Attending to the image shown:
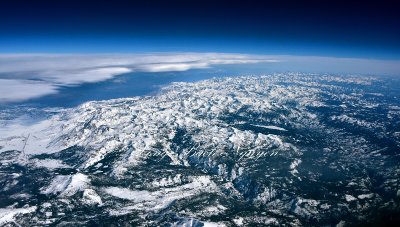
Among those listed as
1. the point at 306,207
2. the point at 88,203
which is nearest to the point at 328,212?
the point at 306,207

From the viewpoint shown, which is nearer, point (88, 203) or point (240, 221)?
point (240, 221)

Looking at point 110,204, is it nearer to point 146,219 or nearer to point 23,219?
point 146,219

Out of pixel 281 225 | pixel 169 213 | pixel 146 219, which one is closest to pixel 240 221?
pixel 281 225

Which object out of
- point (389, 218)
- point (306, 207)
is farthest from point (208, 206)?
point (389, 218)

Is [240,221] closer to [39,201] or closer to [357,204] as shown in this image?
[357,204]

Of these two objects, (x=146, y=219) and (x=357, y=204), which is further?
(x=357, y=204)

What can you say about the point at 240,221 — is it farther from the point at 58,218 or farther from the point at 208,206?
the point at 58,218

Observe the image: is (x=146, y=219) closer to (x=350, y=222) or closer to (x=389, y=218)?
(x=350, y=222)
